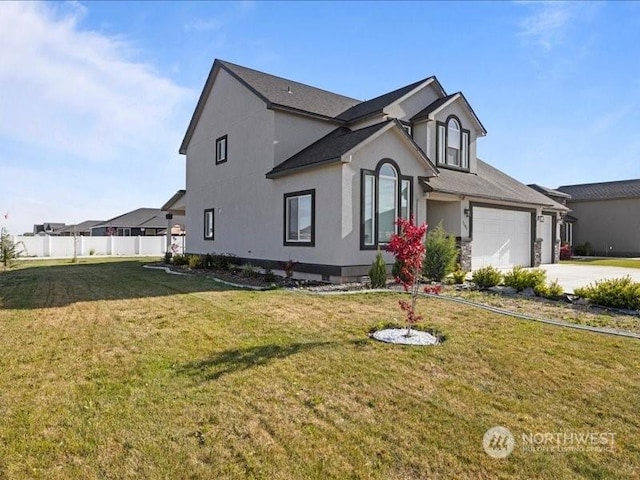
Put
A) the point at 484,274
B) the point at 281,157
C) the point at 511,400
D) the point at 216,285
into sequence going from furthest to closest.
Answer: the point at 281,157 → the point at 216,285 → the point at 484,274 → the point at 511,400

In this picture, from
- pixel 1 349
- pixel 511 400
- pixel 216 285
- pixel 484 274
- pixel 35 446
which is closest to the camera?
pixel 35 446

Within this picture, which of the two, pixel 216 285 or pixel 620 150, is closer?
pixel 216 285

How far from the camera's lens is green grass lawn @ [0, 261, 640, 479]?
10.2ft

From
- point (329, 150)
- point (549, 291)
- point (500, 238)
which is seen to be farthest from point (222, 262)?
point (500, 238)

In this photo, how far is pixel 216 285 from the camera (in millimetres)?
11836

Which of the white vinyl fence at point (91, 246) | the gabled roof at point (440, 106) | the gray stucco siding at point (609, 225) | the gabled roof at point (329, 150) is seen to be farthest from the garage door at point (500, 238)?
the white vinyl fence at point (91, 246)

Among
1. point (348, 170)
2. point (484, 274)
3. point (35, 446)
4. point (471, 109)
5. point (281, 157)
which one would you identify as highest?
point (471, 109)

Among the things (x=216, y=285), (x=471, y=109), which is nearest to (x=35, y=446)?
(x=216, y=285)

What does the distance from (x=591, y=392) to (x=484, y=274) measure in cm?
692

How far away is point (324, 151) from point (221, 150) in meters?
7.01

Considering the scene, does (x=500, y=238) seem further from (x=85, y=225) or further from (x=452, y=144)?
(x=85, y=225)

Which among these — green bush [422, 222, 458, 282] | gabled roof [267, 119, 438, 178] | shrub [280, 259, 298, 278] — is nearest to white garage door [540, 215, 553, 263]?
gabled roof [267, 119, 438, 178]

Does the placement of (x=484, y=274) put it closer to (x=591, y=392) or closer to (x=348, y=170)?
(x=348, y=170)

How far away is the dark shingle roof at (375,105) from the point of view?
617 inches
